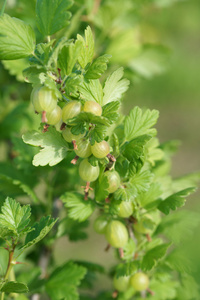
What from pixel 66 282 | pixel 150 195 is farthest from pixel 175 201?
pixel 66 282

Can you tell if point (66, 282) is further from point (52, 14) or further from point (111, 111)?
point (52, 14)

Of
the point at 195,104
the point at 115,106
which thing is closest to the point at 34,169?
the point at 115,106

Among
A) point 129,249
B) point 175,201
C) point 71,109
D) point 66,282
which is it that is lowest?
point 66,282

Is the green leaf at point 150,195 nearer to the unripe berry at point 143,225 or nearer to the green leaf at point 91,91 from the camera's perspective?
the unripe berry at point 143,225

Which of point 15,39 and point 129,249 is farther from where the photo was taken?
point 129,249

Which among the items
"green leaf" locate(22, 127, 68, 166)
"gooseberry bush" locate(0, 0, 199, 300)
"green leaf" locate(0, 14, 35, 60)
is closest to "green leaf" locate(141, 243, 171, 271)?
"gooseberry bush" locate(0, 0, 199, 300)

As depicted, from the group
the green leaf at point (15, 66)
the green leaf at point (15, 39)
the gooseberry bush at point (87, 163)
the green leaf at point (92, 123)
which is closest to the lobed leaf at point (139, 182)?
the gooseberry bush at point (87, 163)

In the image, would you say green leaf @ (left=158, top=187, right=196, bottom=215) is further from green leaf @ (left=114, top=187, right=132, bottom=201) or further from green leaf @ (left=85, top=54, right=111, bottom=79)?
green leaf @ (left=85, top=54, right=111, bottom=79)
